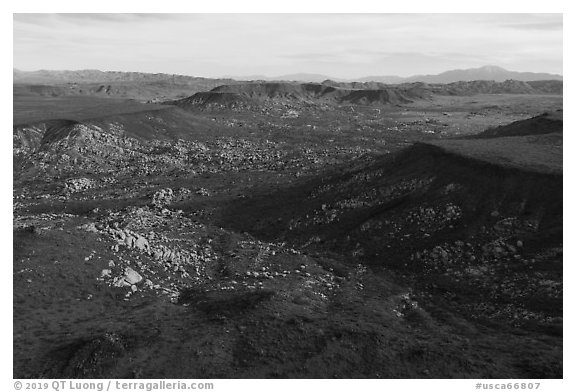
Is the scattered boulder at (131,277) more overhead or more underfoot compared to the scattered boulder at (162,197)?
more underfoot

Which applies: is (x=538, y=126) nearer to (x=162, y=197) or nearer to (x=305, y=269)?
(x=305, y=269)

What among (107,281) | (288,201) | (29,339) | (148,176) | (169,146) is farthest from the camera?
(169,146)

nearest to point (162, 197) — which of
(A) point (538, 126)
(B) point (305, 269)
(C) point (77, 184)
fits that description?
(C) point (77, 184)

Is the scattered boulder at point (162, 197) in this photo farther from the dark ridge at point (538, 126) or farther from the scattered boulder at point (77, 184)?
the dark ridge at point (538, 126)

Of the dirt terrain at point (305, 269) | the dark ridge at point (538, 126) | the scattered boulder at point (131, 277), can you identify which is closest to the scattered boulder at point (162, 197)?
the dirt terrain at point (305, 269)

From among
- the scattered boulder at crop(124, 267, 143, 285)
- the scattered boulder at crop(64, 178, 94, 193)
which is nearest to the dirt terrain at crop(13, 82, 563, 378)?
the scattered boulder at crop(124, 267, 143, 285)

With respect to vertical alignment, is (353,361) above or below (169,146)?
below

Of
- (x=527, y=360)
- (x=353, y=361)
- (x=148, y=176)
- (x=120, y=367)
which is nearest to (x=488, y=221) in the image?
(x=527, y=360)

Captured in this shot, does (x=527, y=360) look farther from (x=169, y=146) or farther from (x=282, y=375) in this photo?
(x=169, y=146)

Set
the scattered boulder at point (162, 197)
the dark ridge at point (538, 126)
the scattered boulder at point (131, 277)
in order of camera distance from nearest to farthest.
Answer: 1. the scattered boulder at point (131, 277)
2. the scattered boulder at point (162, 197)
3. the dark ridge at point (538, 126)
